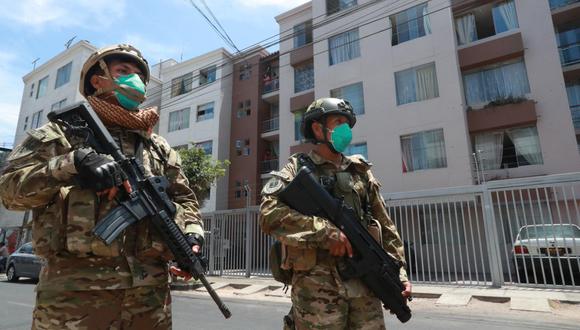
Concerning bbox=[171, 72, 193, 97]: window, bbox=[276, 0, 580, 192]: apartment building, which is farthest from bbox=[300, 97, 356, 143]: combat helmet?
bbox=[171, 72, 193, 97]: window

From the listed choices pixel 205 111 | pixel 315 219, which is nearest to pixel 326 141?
pixel 315 219

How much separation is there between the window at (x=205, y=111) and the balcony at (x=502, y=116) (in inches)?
559

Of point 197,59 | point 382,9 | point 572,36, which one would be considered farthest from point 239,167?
point 572,36

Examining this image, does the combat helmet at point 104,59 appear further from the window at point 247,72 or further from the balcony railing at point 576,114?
the window at point 247,72

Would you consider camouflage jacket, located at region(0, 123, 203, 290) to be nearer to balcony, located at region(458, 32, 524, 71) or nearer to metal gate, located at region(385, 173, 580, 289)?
metal gate, located at region(385, 173, 580, 289)

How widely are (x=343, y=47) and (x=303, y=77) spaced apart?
2989 mm

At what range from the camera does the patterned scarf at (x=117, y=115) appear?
6.74 ft

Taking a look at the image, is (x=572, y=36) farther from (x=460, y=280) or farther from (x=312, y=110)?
(x=312, y=110)

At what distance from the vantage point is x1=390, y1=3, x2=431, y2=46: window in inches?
603

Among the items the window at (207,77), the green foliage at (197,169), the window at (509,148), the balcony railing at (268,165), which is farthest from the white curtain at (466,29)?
the window at (207,77)

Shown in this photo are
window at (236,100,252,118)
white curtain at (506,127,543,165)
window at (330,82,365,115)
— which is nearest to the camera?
white curtain at (506,127,543,165)

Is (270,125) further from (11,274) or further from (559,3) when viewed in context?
(559,3)

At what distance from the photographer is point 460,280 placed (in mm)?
8359

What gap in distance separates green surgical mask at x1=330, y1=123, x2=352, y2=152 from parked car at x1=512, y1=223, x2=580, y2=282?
21.3 feet
